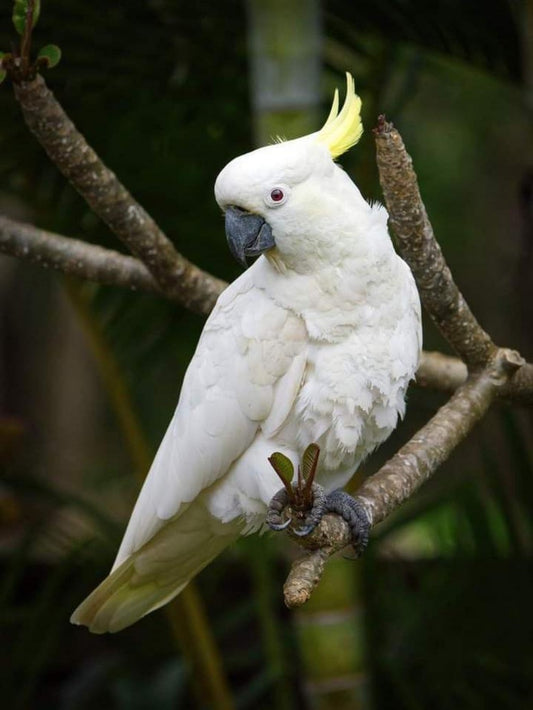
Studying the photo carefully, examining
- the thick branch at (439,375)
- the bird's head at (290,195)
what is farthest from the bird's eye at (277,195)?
the thick branch at (439,375)

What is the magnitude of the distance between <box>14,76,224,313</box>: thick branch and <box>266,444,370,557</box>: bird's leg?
0.69 meters

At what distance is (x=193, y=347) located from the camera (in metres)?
2.84

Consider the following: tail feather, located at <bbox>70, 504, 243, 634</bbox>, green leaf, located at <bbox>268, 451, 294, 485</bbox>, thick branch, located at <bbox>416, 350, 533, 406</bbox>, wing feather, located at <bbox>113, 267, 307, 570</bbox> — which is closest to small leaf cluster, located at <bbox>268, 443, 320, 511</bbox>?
green leaf, located at <bbox>268, 451, 294, 485</bbox>

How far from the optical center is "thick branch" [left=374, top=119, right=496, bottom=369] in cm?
164

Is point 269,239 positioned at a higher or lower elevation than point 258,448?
higher

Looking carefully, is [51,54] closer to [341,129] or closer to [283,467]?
[341,129]

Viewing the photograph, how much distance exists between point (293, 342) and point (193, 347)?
3.41 ft

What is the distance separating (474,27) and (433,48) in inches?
4.5

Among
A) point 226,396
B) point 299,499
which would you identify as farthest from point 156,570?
point 299,499

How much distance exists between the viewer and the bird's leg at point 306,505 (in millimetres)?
1309

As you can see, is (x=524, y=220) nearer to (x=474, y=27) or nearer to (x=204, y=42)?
(x=474, y=27)

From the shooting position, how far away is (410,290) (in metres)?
1.92

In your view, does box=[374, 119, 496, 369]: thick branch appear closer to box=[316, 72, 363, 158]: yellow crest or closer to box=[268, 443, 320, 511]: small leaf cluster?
box=[316, 72, 363, 158]: yellow crest

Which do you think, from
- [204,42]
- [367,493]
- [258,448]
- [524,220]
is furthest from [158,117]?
[367,493]
